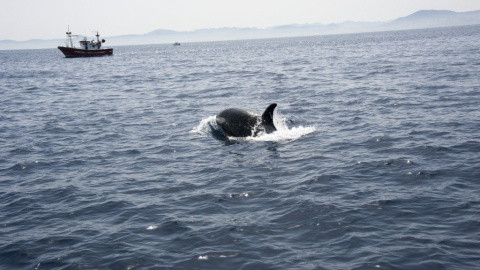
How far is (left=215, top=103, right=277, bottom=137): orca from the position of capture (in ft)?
64.3

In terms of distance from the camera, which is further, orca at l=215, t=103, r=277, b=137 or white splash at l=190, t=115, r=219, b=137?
white splash at l=190, t=115, r=219, b=137

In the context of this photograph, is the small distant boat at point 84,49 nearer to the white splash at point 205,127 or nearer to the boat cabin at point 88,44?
the boat cabin at point 88,44

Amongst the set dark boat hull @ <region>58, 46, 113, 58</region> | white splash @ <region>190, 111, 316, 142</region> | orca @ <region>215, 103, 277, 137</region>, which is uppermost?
dark boat hull @ <region>58, 46, 113, 58</region>

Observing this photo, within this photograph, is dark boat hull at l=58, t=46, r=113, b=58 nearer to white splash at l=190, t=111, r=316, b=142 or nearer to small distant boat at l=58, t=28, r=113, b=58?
small distant boat at l=58, t=28, r=113, b=58

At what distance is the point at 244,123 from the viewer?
19.8 m

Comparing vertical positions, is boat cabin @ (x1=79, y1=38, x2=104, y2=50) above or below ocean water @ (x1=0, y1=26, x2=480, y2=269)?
above

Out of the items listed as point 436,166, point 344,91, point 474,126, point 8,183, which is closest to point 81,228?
point 8,183

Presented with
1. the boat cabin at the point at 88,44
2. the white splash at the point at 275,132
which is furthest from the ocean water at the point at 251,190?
the boat cabin at the point at 88,44

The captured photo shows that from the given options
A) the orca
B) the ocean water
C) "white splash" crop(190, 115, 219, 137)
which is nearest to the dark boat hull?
the ocean water

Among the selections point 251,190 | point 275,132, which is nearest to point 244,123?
point 275,132

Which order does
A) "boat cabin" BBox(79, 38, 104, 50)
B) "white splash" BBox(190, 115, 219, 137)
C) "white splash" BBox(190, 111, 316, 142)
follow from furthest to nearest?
"boat cabin" BBox(79, 38, 104, 50)
"white splash" BBox(190, 115, 219, 137)
"white splash" BBox(190, 111, 316, 142)

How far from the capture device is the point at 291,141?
18.8 meters

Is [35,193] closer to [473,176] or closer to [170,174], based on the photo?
[170,174]

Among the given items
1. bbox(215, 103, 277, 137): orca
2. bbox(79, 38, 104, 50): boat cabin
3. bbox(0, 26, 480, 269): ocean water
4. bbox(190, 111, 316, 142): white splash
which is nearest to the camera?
bbox(0, 26, 480, 269): ocean water
